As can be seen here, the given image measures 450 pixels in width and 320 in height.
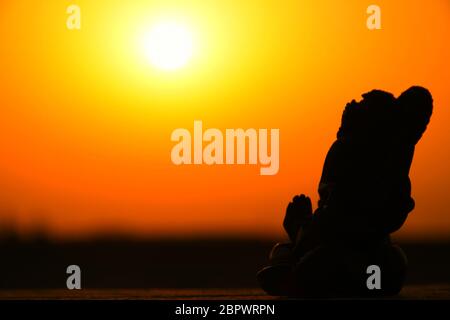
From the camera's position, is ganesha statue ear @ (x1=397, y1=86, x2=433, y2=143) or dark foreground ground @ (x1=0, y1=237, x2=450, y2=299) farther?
dark foreground ground @ (x1=0, y1=237, x2=450, y2=299)

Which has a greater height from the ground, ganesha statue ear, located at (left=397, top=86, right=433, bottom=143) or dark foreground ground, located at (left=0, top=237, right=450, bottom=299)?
ganesha statue ear, located at (left=397, top=86, right=433, bottom=143)

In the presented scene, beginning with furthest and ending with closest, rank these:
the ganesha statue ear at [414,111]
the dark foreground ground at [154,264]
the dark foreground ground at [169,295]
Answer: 1. the dark foreground ground at [154,264]
2. the ganesha statue ear at [414,111]
3. the dark foreground ground at [169,295]

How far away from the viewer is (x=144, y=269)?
51.3 feet

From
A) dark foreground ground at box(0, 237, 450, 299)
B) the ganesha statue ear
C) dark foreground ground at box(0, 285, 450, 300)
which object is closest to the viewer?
dark foreground ground at box(0, 285, 450, 300)

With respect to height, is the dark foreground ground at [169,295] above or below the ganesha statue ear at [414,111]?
below

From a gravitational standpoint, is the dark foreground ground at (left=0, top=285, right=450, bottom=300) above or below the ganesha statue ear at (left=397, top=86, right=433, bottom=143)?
below

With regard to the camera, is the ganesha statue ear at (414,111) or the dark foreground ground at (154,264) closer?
the ganesha statue ear at (414,111)

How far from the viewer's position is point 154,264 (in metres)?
16.2

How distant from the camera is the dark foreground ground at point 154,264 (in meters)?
13.9

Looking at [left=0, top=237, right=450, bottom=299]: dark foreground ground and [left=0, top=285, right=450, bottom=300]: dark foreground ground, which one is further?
[left=0, top=237, right=450, bottom=299]: dark foreground ground

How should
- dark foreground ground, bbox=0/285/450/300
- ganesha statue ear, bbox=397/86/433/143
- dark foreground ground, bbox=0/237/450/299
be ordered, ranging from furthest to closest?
dark foreground ground, bbox=0/237/450/299, ganesha statue ear, bbox=397/86/433/143, dark foreground ground, bbox=0/285/450/300

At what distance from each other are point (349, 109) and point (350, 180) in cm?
62

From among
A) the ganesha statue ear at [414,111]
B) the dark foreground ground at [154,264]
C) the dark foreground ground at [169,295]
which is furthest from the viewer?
the dark foreground ground at [154,264]

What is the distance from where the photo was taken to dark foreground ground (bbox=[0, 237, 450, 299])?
545 inches
